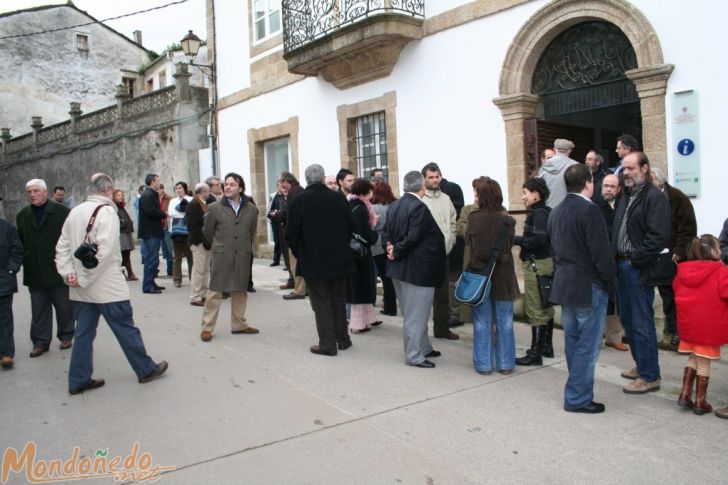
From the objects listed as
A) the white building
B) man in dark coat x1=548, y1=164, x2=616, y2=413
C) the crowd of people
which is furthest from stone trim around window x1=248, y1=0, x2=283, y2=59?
man in dark coat x1=548, y1=164, x2=616, y2=413

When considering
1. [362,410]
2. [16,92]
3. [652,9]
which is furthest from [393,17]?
[16,92]

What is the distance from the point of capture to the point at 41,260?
6074 millimetres

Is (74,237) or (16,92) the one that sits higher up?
(16,92)

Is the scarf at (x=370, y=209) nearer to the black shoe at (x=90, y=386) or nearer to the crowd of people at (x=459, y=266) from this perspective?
the crowd of people at (x=459, y=266)

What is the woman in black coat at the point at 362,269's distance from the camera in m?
6.53

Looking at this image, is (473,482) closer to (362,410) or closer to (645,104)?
(362,410)

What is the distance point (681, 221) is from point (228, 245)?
171 inches

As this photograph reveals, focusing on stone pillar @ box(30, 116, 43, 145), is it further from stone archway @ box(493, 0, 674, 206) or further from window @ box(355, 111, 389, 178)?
stone archway @ box(493, 0, 674, 206)

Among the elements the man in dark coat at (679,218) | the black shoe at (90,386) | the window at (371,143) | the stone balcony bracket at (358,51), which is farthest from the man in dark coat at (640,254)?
the window at (371,143)

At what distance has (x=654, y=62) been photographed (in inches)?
277

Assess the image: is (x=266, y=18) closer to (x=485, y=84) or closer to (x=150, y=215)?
(x=150, y=215)

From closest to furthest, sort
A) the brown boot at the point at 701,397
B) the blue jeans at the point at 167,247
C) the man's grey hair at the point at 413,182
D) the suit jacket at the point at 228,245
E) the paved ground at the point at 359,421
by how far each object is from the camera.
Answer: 1. the paved ground at the point at 359,421
2. the brown boot at the point at 701,397
3. the man's grey hair at the point at 413,182
4. the suit jacket at the point at 228,245
5. the blue jeans at the point at 167,247

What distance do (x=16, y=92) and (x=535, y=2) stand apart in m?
27.1

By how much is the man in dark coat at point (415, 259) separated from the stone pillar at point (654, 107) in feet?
10.8
